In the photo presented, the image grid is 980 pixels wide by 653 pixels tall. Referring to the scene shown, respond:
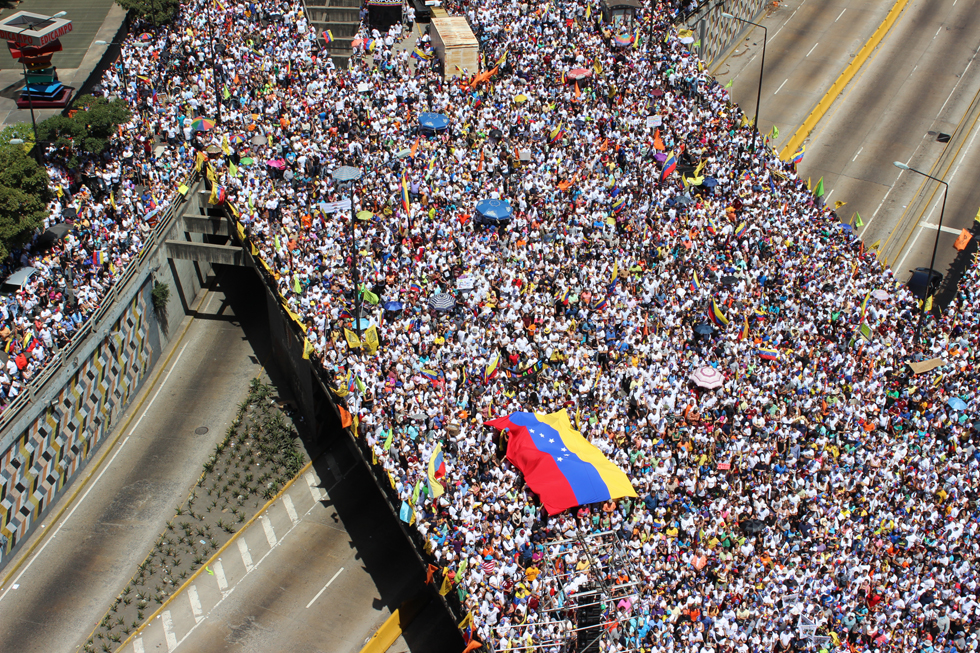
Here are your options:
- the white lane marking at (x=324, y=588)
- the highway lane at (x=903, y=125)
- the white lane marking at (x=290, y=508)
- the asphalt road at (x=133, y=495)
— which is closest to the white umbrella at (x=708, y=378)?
the white lane marking at (x=324, y=588)

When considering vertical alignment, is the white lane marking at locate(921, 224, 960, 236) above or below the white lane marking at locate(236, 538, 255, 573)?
below

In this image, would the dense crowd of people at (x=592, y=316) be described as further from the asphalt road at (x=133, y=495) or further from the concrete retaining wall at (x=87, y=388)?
the asphalt road at (x=133, y=495)

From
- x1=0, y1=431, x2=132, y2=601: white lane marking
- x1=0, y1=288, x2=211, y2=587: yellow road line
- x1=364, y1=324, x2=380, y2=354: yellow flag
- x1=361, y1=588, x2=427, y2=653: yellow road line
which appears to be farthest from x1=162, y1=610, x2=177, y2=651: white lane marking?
x1=364, y1=324, x2=380, y2=354: yellow flag

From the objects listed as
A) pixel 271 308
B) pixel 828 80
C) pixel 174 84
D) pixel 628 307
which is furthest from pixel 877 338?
pixel 174 84

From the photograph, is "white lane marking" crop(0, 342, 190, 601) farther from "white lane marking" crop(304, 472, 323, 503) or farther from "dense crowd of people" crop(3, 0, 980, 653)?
"white lane marking" crop(304, 472, 323, 503)

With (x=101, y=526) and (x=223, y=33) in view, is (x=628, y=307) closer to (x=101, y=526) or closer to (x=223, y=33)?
(x=101, y=526)

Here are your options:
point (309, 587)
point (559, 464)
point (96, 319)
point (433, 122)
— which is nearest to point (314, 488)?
point (309, 587)
